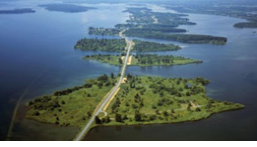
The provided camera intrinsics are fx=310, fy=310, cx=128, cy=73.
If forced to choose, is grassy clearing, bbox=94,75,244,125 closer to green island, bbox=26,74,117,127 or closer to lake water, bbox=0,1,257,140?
lake water, bbox=0,1,257,140

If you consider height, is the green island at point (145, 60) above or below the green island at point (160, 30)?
below

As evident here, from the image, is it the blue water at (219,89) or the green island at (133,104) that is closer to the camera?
the blue water at (219,89)

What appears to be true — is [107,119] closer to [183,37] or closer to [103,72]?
[103,72]

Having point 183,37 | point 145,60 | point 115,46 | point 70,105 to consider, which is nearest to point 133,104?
point 70,105

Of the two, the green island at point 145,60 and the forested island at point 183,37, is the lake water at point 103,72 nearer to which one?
the green island at point 145,60

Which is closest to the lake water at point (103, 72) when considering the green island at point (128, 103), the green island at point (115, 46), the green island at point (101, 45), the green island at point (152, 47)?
the green island at point (128, 103)

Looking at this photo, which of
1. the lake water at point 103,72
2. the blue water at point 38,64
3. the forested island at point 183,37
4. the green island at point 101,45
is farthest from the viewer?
the forested island at point 183,37

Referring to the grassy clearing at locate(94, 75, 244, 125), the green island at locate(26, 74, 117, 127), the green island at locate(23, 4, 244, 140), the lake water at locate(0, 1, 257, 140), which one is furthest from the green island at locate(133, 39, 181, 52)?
the green island at locate(26, 74, 117, 127)
